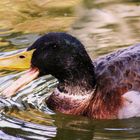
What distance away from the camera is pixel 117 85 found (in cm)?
810

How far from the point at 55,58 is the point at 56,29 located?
11.1 ft

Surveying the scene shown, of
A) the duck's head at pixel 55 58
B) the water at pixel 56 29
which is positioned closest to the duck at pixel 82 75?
the duck's head at pixel 55 58

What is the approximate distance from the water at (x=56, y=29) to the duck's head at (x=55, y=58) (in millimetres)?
529

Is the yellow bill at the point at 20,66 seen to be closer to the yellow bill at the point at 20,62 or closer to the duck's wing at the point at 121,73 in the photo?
the yellow bill at the point at 20,62

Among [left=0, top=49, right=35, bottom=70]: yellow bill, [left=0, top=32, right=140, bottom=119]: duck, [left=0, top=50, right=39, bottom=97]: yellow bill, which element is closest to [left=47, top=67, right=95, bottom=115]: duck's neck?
[left=0, top=32, right=140, bottom=119]: duck

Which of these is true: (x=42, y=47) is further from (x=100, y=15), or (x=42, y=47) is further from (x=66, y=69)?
(x=100, y=15)

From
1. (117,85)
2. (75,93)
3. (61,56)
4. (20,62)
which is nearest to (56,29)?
(75,93)

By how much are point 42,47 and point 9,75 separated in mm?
1517

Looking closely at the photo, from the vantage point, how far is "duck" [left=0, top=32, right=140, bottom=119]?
8.09m

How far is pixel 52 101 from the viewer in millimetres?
8586

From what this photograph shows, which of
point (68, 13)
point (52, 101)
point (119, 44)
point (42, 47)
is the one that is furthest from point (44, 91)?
point (68, 13)

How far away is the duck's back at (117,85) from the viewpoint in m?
8.06

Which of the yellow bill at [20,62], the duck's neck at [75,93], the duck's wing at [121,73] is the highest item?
the yellow bill at [20,62]

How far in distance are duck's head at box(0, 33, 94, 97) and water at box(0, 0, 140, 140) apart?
0.53 meters
